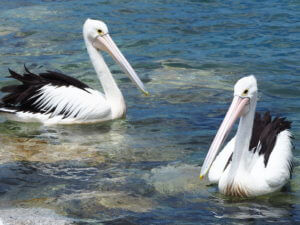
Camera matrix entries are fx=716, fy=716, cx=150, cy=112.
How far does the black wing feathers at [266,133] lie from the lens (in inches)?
216

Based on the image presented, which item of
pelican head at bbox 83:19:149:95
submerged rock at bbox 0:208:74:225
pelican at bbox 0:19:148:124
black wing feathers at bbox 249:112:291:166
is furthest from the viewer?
pelican head at bbox 83:19:149:95

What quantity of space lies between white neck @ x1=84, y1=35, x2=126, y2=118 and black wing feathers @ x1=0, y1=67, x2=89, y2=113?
0.29 metres

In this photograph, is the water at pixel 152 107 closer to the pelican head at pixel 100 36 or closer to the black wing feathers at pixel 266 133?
the black wing feathers at pixel 266 133

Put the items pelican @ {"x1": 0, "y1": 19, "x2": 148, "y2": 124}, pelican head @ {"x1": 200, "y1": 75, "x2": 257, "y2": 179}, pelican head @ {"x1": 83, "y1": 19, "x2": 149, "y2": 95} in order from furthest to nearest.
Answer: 1. pelican head @ {"x1": 83, "y1": 19, "x2": 149, "y2": 95}
2. pelican @ {"x1": 0, "y1": 19, "x2": 148, "y2": 124}
3. pelican head @ {"x1": 200, "y1": 75, "x2": 257, "y2": 179}

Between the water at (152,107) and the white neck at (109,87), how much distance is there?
170 mm

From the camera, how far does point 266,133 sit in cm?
561

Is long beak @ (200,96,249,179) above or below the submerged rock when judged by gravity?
above

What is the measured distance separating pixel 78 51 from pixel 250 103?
18.5ft

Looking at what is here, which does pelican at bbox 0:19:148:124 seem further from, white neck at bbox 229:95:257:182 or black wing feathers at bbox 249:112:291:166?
white neck at bbox 229:95:257:182

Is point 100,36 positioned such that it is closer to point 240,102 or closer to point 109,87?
point 109,87

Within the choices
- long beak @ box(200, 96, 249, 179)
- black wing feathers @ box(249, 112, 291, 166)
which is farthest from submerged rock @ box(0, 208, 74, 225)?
black wing feathers @ box(249, 112, 291, 166)

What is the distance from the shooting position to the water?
518 cm

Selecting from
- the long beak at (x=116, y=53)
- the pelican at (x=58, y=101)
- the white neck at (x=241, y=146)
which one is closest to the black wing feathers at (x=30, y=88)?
the pelican at (x=58, y=101)

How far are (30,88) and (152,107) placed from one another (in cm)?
135
